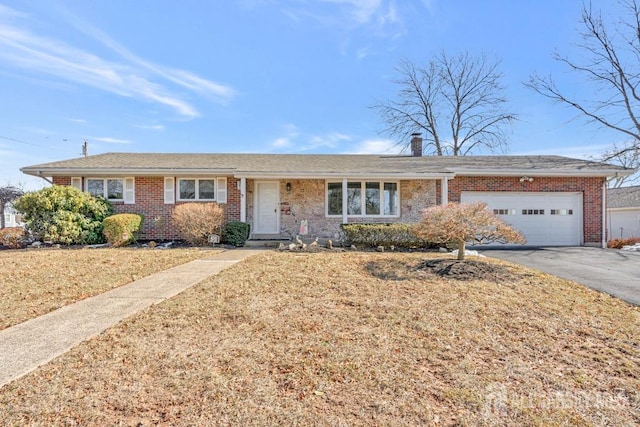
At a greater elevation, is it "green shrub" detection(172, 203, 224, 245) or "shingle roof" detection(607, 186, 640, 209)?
"shingle roof" detection(607, 186, 640, 209)

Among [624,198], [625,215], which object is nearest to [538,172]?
[625,215]

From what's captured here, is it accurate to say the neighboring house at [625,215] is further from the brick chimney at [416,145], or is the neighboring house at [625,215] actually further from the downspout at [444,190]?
the downspout at [444,190]

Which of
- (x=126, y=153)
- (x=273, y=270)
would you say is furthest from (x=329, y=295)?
(x=126, y=153)

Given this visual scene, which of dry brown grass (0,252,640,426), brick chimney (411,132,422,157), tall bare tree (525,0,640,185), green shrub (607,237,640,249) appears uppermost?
tall bare tree (525,0,640,185)

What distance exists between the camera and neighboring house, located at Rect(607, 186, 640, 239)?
726 inches

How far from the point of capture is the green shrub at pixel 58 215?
10.7m

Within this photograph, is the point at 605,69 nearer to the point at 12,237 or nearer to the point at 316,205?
the point at 316,205

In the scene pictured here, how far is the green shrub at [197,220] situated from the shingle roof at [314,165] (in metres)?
1.70

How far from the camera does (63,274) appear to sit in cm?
668

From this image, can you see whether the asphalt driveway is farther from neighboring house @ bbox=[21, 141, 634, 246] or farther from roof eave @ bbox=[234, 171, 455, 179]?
roof eave @ bbox=[234, 171, 455, 179]

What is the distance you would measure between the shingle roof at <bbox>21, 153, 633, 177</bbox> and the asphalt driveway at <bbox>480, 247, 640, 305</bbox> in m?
3.21

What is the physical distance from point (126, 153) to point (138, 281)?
1149 cm

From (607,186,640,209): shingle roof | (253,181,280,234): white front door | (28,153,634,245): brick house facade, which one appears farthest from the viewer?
(607,186,640,209): shingle roof

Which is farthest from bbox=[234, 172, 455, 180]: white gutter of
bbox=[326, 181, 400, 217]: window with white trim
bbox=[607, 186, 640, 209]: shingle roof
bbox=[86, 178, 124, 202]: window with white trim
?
bbox=[607, 186, 640, 209]: shingle roof
